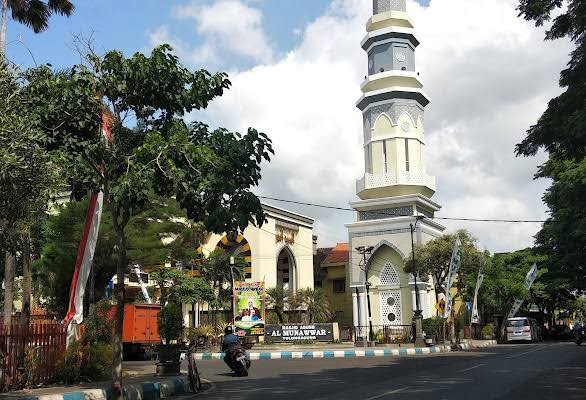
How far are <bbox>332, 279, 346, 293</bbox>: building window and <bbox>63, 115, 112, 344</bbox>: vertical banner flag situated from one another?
143 feet

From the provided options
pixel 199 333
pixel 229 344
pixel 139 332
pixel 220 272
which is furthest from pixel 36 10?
pixel 220 272

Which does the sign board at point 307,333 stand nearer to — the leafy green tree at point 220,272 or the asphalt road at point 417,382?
the leafy green tree at point 220,272

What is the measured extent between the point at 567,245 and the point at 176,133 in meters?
30.2

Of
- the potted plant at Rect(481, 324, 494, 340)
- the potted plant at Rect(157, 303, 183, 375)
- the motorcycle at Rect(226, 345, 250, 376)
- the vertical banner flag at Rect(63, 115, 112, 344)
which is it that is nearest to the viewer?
the vertical banner flag at Rect(63, 115, 112, 344)

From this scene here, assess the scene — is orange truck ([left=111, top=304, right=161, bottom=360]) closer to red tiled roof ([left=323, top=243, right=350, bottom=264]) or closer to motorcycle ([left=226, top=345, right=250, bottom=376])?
motorcycle ([left=226, top=345, right=250, bottom=376])

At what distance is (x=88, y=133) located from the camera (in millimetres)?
11781

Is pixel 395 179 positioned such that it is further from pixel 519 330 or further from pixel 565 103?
pixel 565 103

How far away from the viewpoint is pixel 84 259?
50.5ft

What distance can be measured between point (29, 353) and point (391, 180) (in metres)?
31.7

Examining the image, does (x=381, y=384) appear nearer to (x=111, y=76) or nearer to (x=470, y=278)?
(x=111, y=76)

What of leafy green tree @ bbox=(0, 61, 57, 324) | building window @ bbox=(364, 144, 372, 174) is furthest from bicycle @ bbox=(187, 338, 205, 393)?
building window @ bbox=(364, 144, 372, 174)

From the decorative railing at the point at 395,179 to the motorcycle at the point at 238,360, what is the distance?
86.9 feet

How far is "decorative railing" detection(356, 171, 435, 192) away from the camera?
4278cm

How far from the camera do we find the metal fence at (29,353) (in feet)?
44.2
